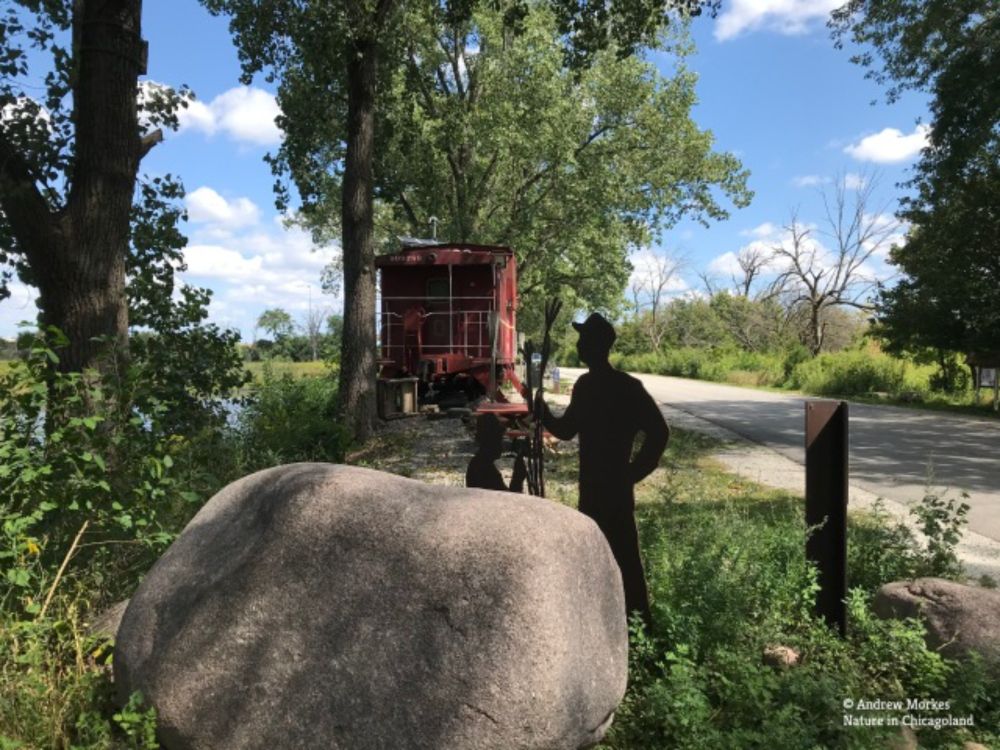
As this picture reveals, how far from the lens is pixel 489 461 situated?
4129 millimetres

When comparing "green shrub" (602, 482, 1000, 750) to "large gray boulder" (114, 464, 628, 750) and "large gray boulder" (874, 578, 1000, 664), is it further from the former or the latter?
"large gray boulder" (114, 464, 628, 750)

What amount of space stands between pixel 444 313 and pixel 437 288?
838 millimetres

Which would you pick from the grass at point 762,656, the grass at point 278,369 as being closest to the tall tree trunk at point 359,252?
the grass at point 278,369

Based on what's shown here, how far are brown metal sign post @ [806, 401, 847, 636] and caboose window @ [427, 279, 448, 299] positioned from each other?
10.1 m

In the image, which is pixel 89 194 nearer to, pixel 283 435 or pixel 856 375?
pixel 283 435

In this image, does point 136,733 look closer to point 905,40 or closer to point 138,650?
point 138,650

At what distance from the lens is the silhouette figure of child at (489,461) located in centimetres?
410

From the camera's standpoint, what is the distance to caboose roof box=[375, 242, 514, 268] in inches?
515

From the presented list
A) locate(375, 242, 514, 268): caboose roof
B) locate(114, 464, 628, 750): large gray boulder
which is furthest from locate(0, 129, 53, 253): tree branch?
locate(375, 242, 514, 268): caboose roof

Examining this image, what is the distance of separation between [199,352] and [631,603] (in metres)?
4.67

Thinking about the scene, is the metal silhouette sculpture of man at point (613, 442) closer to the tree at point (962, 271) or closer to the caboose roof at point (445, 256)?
the caboose roof at point (445, 256)

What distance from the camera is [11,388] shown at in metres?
3.92

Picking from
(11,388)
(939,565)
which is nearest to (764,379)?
(939,565)

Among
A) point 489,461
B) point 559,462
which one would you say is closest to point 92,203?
point 489,461
